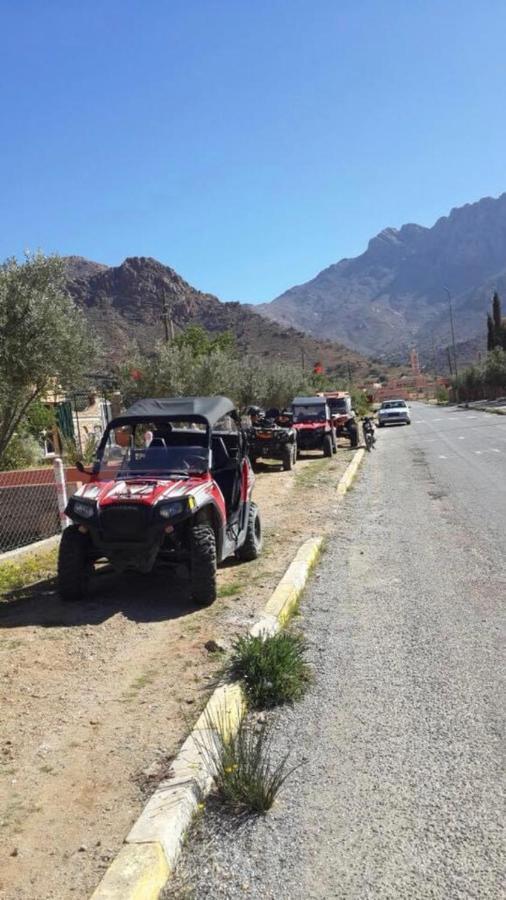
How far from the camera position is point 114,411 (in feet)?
80.4

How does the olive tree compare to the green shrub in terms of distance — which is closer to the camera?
the olive tree

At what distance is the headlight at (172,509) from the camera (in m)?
6.37

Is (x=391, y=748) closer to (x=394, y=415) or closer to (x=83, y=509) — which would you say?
(x=83, y=509)

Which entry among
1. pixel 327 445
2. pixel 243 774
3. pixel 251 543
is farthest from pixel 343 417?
pixel 243 774

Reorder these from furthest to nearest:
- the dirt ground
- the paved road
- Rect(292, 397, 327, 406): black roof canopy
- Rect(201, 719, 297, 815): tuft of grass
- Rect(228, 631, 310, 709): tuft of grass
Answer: Rect(292, 397, 327, 406): black roof canopy, Rect(228, 631, 310, 709): tuft of grass, Rect(201, 719, 297, 815): tuft of grass, the dirt ground, the paved road

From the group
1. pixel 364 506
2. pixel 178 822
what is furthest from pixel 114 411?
pixel 178 822

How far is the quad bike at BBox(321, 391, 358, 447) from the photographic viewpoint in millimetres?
28094

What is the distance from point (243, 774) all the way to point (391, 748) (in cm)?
90

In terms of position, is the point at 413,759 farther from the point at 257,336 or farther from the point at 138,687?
the point at 257,336

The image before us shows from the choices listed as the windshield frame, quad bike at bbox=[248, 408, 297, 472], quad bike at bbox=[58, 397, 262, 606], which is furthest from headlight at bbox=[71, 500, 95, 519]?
quad bike at bbox=[248, 408, 297, 472]

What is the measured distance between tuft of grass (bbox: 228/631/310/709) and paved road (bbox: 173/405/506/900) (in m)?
0.14

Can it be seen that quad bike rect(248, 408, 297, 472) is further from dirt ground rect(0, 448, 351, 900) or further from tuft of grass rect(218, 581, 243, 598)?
tuft of grass rect(218, 581, 243, 598)

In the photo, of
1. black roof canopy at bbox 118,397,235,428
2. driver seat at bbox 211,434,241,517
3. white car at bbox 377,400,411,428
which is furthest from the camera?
white car at bbox 377,400,411,428

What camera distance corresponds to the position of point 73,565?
6734mm
